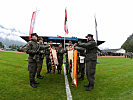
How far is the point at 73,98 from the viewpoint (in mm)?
3076

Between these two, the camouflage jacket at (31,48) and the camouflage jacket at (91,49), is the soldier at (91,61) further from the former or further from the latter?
the camouflage jacket at (31,48)

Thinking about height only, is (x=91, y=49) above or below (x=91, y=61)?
above

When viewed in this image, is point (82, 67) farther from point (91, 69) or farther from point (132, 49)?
point (132, 49)

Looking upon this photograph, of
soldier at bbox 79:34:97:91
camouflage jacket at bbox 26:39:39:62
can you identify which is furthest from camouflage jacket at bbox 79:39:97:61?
camouflage jacket at bbox 26:39:39:62

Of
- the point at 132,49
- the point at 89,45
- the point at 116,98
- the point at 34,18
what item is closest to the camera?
the point at 116,98

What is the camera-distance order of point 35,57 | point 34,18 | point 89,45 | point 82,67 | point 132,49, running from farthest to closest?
point 132,49
point 34,18
point 82,67
point 35,57
point 89,45

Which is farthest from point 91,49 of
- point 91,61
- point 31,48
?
point 31,48

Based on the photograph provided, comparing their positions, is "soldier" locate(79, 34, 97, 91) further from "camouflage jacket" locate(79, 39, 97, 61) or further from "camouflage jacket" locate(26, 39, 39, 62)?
"camouflage jacket" locate(26, 39, 39, 62)

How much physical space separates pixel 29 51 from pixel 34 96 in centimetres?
158

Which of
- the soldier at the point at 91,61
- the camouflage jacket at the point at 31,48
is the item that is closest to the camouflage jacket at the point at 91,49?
the soldier at the point at 91,61

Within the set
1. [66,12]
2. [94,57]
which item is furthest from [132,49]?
[94,57]

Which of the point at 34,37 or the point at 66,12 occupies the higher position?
the point at 66,12

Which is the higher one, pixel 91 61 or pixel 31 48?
pixel 31 48

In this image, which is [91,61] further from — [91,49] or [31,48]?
[31,48]
